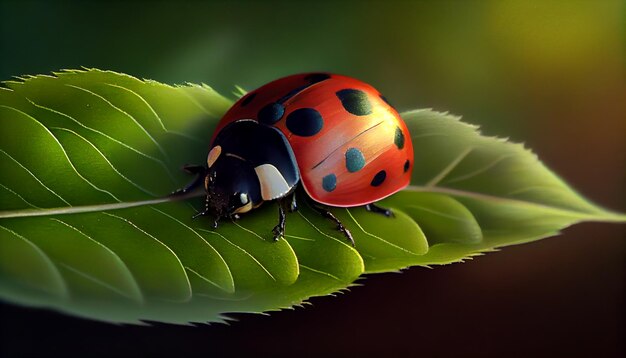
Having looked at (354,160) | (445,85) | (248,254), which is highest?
(445,85)

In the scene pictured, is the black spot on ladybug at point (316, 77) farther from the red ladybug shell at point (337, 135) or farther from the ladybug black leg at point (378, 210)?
the ladybug black leg at point (378, 210)

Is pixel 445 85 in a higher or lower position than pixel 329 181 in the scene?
higher

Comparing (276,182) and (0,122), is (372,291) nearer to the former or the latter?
(276,182)

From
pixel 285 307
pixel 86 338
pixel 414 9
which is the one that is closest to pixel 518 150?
pixel 414 9

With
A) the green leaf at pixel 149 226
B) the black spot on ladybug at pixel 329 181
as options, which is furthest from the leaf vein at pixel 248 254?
the black spot on ladybug at pixel 329 181

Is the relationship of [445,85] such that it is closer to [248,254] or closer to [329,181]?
[329,181]

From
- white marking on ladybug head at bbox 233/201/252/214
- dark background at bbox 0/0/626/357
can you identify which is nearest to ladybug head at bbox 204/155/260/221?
white marking on ladybug head at bbox 233/201/252/214

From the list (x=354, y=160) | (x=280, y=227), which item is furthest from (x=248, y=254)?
(x=354, y=160)
